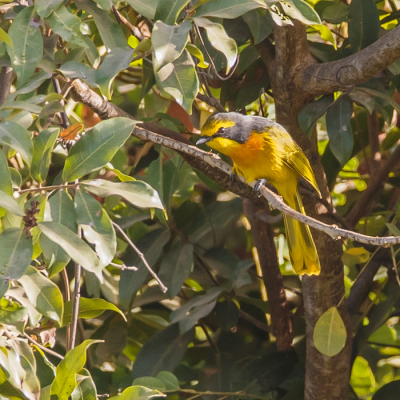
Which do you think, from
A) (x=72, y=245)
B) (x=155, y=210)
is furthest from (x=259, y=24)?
(x=72, y=245)

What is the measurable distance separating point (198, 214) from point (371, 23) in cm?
95

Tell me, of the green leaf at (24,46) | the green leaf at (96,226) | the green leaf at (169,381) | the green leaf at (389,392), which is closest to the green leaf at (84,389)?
the green leaf at (96,226)

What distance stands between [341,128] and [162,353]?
3.41ft

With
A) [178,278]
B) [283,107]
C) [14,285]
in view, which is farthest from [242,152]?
[14,285]

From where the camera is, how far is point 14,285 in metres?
1.32

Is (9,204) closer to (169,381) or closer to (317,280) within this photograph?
(169,381)

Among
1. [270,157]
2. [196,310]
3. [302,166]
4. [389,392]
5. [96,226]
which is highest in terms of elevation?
[96,226]

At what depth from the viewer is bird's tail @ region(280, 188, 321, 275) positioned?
6.01 ft

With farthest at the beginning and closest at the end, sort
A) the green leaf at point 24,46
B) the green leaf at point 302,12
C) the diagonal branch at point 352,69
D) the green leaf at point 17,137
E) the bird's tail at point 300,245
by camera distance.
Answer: the bird's tail at point 300,245, the diagonal branch at point 352,69, the green leaf at point 302,12, the green leaf at point 24,46, the green leaf at point 17,137

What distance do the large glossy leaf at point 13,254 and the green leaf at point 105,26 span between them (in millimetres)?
586

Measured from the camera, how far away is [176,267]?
2.10 metres

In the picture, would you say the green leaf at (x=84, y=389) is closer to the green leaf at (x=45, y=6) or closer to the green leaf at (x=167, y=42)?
the green leaf at (x=167, y=42)

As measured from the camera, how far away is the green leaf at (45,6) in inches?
45.7

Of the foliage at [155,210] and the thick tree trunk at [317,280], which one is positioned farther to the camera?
the thick tree trunk at [317,280]
